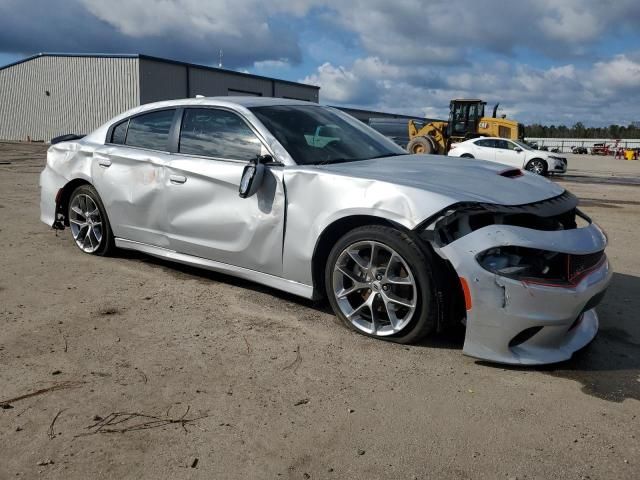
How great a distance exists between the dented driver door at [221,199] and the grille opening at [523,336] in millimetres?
1592

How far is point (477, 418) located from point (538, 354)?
0.67m

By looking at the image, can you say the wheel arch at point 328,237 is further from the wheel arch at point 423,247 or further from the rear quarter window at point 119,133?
the rear quarter window at point 119,133

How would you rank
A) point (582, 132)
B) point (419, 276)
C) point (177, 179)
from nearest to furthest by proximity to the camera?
1. point (419, 276)
2. point (177, 179)
3. point (582, 132)

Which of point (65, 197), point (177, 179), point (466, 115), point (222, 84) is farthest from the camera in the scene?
point (222, 84)

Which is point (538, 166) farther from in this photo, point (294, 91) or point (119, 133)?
point (294, 91)

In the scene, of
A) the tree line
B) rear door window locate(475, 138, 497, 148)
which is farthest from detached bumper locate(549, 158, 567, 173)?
the tree line

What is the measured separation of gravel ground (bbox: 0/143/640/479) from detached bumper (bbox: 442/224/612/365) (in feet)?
0.44

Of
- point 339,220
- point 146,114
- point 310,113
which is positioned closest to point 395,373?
point 339,220

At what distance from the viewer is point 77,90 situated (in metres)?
35.5

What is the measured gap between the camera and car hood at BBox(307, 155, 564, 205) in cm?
327

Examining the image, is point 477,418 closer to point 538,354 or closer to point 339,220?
point 538,354

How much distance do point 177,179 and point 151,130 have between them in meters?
0.73

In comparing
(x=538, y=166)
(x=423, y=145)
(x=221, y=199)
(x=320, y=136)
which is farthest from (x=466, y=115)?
(x=221, y=199)

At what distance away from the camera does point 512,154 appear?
21.8 meters
